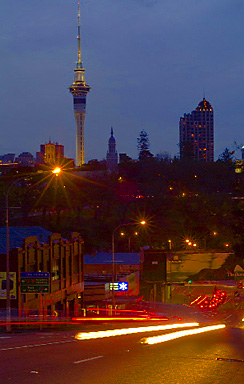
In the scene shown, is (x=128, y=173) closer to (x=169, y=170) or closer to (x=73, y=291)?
(x=169, y=170)

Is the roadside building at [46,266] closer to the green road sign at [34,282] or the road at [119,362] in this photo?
the green road sign at [34,282]

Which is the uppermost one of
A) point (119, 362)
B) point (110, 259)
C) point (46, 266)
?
point (46, 266)

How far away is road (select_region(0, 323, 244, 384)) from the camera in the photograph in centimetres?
1327

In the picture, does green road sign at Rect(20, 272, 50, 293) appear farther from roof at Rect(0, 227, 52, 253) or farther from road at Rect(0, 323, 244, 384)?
road at Rect(0, 323, 244, 384)

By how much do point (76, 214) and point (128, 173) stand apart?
36737 mm

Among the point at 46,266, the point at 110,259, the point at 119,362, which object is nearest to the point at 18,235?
the point at 46,266

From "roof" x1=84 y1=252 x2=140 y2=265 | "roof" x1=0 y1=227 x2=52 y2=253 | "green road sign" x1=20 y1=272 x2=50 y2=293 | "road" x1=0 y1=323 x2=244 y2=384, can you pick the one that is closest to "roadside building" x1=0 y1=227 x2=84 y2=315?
"roof" x1=0 y1=227 x2=52 y2=253

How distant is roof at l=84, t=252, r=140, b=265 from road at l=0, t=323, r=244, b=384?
5267cm

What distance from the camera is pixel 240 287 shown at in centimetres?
7662

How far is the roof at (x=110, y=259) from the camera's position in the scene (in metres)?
73.6

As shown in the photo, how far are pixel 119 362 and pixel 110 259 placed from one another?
5867 cm

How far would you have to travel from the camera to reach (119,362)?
15.7 meters

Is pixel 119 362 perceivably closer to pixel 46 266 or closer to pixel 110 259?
pixel 46 266

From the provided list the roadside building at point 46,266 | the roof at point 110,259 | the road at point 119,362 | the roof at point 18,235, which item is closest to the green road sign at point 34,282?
the roadside building at point 46,266
